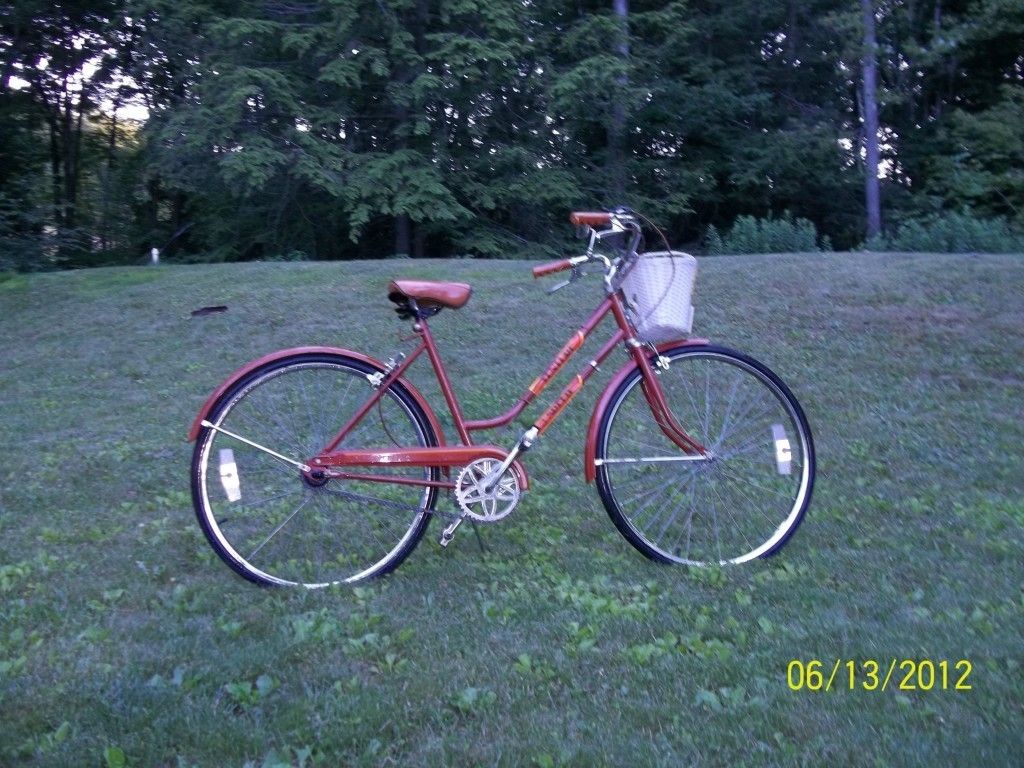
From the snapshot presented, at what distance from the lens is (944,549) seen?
14.5 ft

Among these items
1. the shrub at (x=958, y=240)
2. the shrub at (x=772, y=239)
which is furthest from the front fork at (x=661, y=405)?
the shrub at (x=772, y=239)

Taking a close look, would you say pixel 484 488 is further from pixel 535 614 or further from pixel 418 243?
pixel 418 243

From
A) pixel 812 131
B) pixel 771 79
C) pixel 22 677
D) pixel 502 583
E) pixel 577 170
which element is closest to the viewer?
pixel 22 677

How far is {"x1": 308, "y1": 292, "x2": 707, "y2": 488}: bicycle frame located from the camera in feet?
13.2

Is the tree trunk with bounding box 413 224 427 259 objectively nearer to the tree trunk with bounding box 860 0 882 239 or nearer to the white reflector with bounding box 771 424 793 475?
the tree trunk with bounding box 860 0 882 239

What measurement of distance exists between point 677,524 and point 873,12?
2042cm

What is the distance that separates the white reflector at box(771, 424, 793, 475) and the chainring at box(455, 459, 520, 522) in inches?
43.9

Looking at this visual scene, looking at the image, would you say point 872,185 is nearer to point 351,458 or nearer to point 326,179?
point 326,179

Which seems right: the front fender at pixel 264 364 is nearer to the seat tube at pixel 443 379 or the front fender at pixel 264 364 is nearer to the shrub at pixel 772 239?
the seat tube at pixel 443 379

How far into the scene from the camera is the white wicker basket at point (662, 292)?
13.8 feet

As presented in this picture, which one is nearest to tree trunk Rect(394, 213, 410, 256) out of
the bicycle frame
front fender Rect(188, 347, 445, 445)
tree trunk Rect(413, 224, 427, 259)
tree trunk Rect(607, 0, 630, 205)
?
tree trunk Rect(413, 224, 427, 259)

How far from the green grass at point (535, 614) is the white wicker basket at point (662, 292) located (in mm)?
936

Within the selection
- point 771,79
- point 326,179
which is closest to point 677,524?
point 326,179

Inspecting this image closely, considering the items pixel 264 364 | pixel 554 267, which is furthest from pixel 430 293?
pixel 264 364
